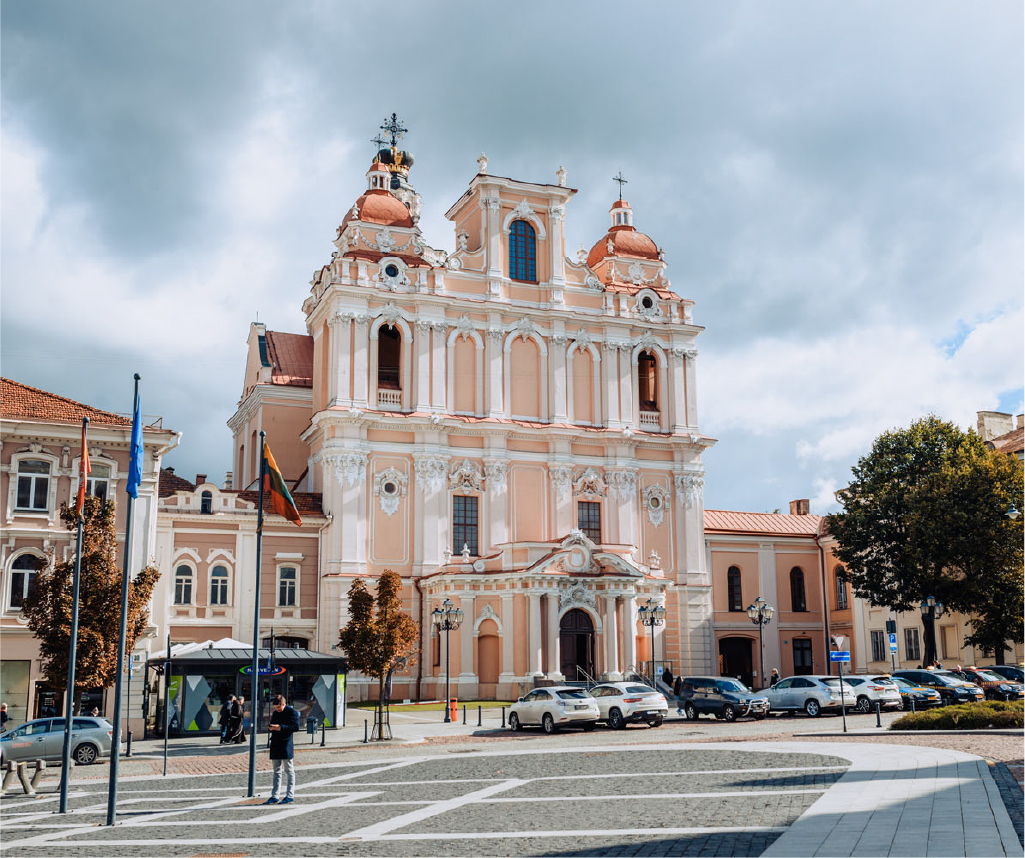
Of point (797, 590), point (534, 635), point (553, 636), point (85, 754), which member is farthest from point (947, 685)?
point (85, 754)

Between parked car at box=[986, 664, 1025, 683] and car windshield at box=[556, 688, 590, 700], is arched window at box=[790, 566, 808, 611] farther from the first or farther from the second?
car windshield at box=[556, 688, 590, 700]

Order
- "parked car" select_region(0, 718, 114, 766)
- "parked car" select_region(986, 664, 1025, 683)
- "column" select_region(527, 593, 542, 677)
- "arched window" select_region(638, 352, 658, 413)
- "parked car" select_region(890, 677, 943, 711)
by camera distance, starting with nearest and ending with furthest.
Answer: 1. "parked car" select_region(0, 718, 114, 766)
2. "parked car" select_region(890, 677, 943, 711)
3. "parked car" select_region(986, 664, 1025, 683)
4. "column" select_region(527, 593, 542, 677)
5. "arched window" select_region(638, 352, 658, 413)

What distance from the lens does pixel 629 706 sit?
37344 millimetres

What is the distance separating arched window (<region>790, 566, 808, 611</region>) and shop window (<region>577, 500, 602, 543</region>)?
Result: 15160mm

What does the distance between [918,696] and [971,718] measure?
12336 mm

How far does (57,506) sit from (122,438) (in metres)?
3.30

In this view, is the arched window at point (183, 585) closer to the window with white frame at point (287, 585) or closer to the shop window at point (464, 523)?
the window with white frame at point (287, 585)

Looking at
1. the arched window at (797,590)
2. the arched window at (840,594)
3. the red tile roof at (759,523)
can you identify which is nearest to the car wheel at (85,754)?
the red tile roof at (759,523)

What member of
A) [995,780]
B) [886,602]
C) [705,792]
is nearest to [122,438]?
[705,792]

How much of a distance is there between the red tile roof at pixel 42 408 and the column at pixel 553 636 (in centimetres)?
2108

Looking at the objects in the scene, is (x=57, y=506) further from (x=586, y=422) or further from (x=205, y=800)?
(x=586, y=422)

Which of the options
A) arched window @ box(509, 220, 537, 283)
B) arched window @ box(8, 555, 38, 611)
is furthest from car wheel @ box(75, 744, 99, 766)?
arched window @ box(509, 220, 537, 283)

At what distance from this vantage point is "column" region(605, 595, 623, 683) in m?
52.0

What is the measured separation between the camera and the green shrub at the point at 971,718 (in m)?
28.8
